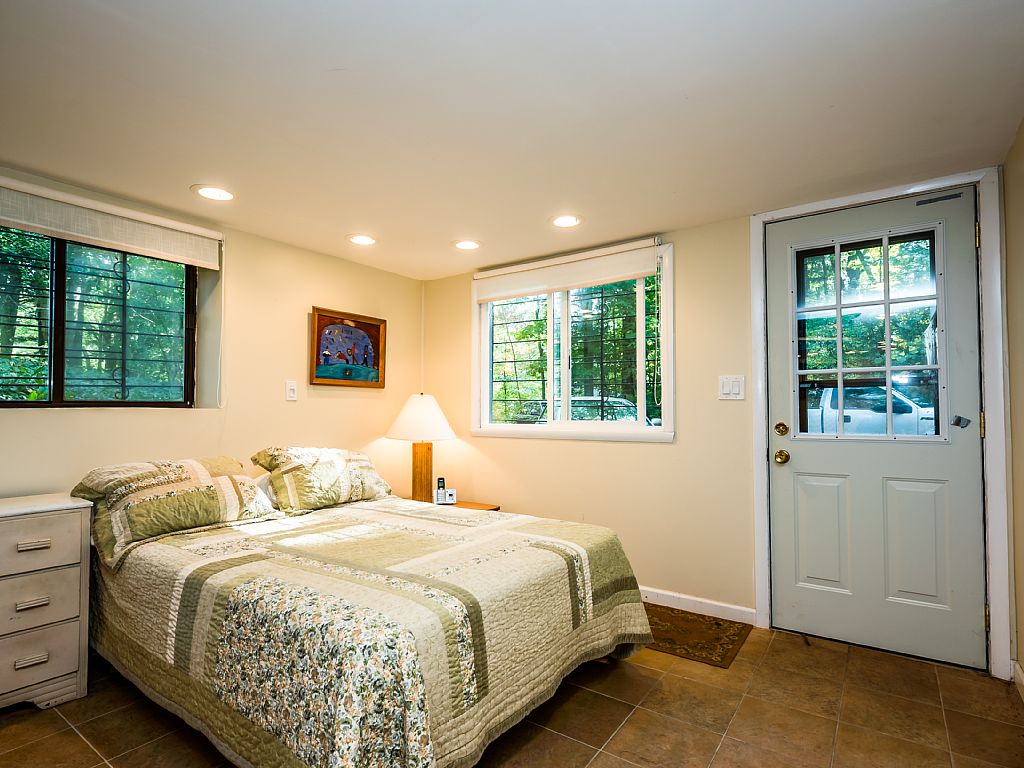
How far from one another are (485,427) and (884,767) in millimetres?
2831

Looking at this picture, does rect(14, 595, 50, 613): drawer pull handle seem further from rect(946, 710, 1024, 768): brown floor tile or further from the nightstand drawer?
rect(946, 710, 1024, 768): brown floor tile

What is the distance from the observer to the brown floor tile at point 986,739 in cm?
187

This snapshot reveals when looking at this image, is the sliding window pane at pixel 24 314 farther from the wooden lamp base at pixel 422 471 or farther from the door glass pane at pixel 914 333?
the door glass pane at pixel 914 333

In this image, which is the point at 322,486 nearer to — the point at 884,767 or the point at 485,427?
the point at 485,427

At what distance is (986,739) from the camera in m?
1.97

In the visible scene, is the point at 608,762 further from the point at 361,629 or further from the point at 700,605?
the point at 700,605

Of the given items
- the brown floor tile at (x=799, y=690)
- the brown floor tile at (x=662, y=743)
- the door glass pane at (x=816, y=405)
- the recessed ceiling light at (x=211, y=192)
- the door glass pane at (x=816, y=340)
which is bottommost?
the brown floor tile at (x=799, y=690)

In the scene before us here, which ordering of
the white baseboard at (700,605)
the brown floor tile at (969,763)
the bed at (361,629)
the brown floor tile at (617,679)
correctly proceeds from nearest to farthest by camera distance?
the bed at (361,629) < the brown floor tile at (969,763) < the brown floor tile at (617,679) < the white baseboard at (700,605)

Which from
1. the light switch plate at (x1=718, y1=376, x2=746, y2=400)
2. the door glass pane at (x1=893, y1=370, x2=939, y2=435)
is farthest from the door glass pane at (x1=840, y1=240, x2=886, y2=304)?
the light switch plate at (x1=718, y1=376, x2=746, y2=400)

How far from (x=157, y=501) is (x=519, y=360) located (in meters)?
2.38

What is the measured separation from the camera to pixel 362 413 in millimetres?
3973

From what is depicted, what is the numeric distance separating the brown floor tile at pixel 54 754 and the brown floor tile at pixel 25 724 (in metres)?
0.05

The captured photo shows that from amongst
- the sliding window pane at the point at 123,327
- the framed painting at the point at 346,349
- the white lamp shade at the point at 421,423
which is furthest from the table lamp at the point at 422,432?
the sliding window pane at the point at 123,327

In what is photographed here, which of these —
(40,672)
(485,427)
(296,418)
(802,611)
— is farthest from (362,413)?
(802,611)
